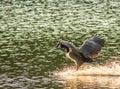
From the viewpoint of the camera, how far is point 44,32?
51.6 metres

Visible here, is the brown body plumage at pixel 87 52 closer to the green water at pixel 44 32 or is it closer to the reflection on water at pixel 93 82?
the reflection on water at pixel 93 82

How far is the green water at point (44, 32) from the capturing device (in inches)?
1259

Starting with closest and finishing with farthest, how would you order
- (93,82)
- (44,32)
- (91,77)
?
(93,82), (91,77), (44,32)

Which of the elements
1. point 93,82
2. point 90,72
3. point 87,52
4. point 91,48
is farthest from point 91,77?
point 91,48

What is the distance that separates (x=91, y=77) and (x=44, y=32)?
21.5 m

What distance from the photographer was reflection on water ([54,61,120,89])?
2878 cm

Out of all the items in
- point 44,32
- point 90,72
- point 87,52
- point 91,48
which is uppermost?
point 91,48

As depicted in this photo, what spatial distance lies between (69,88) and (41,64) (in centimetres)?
725

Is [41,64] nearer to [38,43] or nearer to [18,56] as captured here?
[18,56]

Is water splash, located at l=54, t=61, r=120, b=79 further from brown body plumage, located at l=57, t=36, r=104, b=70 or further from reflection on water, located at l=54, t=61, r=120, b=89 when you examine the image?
brown body plumage, located at l=57, t=36, r=104, b=70

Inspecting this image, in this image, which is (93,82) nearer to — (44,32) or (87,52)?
(87,52)

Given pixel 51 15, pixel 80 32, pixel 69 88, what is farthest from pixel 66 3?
pixel 69 88

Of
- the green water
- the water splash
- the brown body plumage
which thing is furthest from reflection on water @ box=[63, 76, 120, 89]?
the brown body plumage

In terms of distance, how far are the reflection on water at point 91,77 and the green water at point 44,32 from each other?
0.90m
